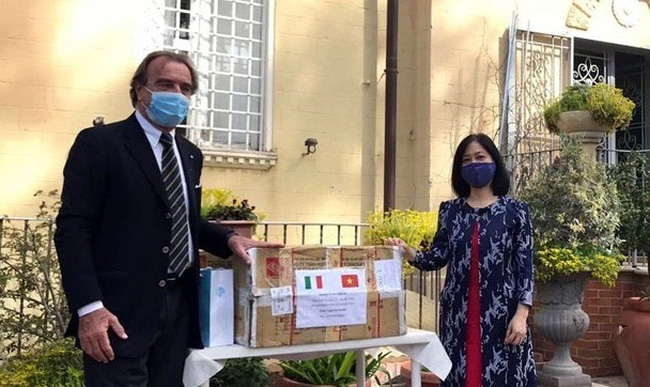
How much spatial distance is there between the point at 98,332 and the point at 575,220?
4.08 metres

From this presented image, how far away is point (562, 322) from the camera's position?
5266 millimetres

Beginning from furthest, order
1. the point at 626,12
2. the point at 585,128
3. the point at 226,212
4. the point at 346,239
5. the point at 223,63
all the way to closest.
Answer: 1. the point at 626,12
2. the point at 346,239
3. the point at 223,63
4. the point at 585,128
5. the point at 226,212

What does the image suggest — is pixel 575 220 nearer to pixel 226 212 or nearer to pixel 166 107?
pixel 226 212

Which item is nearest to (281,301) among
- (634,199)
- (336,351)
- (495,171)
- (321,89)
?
(336,351)

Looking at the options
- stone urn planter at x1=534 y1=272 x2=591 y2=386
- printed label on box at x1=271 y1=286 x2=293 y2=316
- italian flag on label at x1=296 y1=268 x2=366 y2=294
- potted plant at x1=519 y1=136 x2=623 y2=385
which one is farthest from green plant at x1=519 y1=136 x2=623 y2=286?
printed label on box at x1=271 y1=286 x2=293 y2=316

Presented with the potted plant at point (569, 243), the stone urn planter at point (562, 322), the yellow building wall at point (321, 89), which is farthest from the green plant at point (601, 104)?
the stone urn planter at point (562, 322)

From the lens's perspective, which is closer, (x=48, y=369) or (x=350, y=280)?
(x=350, y=280)

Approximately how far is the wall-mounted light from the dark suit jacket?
183 inches

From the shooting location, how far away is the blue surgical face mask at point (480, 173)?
3285 mm

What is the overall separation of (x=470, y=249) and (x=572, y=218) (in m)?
2.37

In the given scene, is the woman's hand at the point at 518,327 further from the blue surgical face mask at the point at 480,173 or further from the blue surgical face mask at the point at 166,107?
the blue surgical face mask at the point at 166,107

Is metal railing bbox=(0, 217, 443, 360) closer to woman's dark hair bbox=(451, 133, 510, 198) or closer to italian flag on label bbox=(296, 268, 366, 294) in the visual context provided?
woman's dark hair bbox=(451, 133, 510, 198)

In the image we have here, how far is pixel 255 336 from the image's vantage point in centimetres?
261

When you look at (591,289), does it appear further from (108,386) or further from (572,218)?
(108,386)
